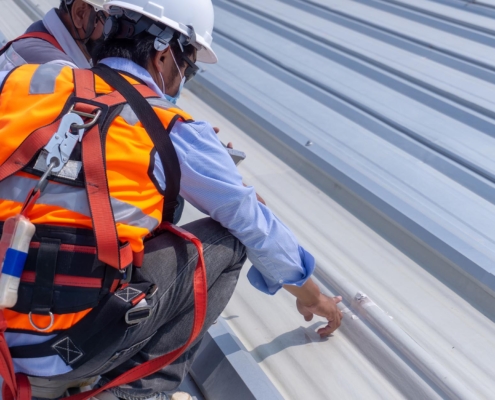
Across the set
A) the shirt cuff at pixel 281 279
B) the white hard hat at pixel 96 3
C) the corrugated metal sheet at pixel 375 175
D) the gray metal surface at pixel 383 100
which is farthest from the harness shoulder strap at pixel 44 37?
the shirt cuff at pixel 281 279

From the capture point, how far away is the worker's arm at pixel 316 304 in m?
1.74

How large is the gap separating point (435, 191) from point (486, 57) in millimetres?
1425

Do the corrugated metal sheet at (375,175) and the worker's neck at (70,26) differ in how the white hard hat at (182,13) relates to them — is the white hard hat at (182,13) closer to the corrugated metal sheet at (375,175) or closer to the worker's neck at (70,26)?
the worker's neck at (70,26)

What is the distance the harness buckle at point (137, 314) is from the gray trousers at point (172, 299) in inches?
1.9

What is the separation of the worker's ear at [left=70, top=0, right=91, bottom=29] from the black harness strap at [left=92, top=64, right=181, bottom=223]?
1.06m

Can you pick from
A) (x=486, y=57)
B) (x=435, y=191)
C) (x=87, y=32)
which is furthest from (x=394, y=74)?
(x=87, y=32)

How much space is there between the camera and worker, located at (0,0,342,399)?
1.17m

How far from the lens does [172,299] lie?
4.68 ft

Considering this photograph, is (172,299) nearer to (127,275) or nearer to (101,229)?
(127,275)

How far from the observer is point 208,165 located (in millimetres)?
1362

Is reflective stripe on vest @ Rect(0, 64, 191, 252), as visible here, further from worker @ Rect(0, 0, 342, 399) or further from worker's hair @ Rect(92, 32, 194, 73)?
worker's hair @ Rect(92, 32, 194, 73)

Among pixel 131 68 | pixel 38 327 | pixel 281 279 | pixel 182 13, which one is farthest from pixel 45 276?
pixel 182 13

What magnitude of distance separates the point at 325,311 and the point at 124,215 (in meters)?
0.87

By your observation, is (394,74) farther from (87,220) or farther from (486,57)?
(87,220)
